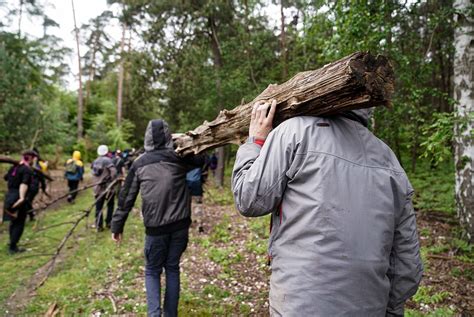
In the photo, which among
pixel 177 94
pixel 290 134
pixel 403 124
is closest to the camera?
pixel 290 134

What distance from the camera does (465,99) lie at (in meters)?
5.47

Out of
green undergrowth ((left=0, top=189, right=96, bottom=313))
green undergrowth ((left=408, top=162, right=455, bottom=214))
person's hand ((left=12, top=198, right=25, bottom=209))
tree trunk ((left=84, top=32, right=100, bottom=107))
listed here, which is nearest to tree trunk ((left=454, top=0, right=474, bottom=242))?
green undergrowth ((left=408, top=162, right=455, bottom=214))

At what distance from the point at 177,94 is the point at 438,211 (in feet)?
35.3

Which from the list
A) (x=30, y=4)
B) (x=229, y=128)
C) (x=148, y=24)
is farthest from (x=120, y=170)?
(x=30, y=4)

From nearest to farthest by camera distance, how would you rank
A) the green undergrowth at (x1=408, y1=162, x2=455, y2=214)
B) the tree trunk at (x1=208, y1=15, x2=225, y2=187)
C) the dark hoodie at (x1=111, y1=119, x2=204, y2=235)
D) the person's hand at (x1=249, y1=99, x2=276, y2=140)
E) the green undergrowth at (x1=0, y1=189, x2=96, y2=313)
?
the person's hand at (x1=249, y1=99, x2=276, y2=140)
the dark hoodie at (x1=111, y1=119, x2=204, y2=235)
the green undergrowth at (x1=0, y1=189, x2=96, y2=313)
the green undergrowth at (x1=408, y1=162, x2=455, y2=214)
the tree trunk at (x1=208, y1=15, x2=225, y2=187)

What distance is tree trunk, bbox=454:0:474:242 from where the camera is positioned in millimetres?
5418

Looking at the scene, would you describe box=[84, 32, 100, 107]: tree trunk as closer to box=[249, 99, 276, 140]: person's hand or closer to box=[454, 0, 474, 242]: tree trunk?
box=[454, 0, 474, 242]: tree trunk

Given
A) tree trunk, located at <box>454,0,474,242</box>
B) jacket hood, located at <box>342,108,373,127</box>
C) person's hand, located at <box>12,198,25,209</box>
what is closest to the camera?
jacket hood, located at <box>342,108,373,127</box>

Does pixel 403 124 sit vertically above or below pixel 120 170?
above

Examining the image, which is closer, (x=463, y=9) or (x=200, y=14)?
(x=463, y=9)

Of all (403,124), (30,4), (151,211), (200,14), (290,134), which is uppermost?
(30,4)

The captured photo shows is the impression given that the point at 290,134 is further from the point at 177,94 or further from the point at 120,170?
the point at 177,94

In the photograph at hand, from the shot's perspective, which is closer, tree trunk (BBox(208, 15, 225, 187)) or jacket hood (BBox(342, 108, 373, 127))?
jacket hood (BBox(342, 108, 373, 127))

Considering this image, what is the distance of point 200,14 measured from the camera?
527 inches
